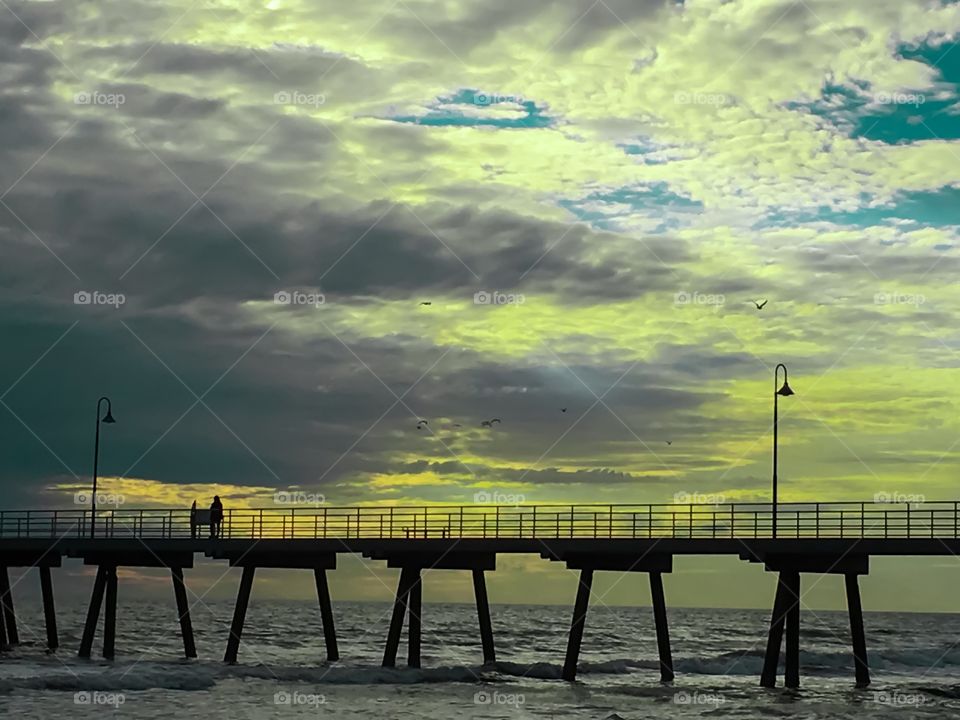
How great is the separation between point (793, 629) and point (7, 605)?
116ft

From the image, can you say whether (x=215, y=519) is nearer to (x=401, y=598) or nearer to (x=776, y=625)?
(x=401, y=598)

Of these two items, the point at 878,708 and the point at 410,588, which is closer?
the point at 878,708

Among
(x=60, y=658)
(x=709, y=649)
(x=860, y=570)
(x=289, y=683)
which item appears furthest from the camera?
(x=709, y=649)

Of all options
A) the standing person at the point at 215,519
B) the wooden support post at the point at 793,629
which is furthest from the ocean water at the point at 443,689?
the standing person at the point at 215,519

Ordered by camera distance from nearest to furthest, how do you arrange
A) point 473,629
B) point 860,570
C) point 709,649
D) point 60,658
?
point 860,570
point 60,658
point 709,649
point 473,629

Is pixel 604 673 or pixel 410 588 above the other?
pixel 410 588

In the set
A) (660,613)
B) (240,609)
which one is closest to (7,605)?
(240,609)

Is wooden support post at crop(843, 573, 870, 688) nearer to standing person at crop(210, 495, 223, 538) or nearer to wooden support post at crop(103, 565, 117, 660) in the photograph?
standing person at crop(210, 495, 223, 538)

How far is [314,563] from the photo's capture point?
49156 mm

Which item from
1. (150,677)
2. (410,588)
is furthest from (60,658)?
(410,588)

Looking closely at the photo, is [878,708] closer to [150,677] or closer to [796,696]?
[796,696]

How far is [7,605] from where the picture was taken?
59969 mm

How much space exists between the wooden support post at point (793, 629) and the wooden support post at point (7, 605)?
34.3 metres

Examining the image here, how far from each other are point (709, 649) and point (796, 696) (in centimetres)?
4671
